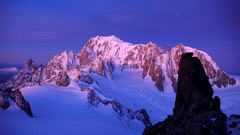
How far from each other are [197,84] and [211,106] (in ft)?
29.7

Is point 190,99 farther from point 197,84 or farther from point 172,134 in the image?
point 172,134

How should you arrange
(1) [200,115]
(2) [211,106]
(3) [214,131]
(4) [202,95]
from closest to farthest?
(3) [214,131]
(1) [200,115]
(2) [211,106]
(4) [202,95]

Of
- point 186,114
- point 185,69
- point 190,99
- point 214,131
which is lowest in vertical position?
point 214,131

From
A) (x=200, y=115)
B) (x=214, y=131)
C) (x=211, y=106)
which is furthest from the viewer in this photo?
(x=211, y=106)

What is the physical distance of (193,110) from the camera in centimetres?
6912

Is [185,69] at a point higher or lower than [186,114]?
higher

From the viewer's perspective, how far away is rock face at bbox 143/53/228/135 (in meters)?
60.7

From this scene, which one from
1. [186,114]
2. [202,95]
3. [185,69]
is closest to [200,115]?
[186,114]

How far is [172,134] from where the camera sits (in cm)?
6316

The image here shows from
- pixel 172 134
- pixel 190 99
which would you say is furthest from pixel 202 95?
pixel 172 134

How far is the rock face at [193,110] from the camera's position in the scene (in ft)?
199

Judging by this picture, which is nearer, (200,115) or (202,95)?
(200,115)

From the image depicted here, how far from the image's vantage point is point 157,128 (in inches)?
2675

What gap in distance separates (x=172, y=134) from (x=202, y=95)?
44.4 ft
